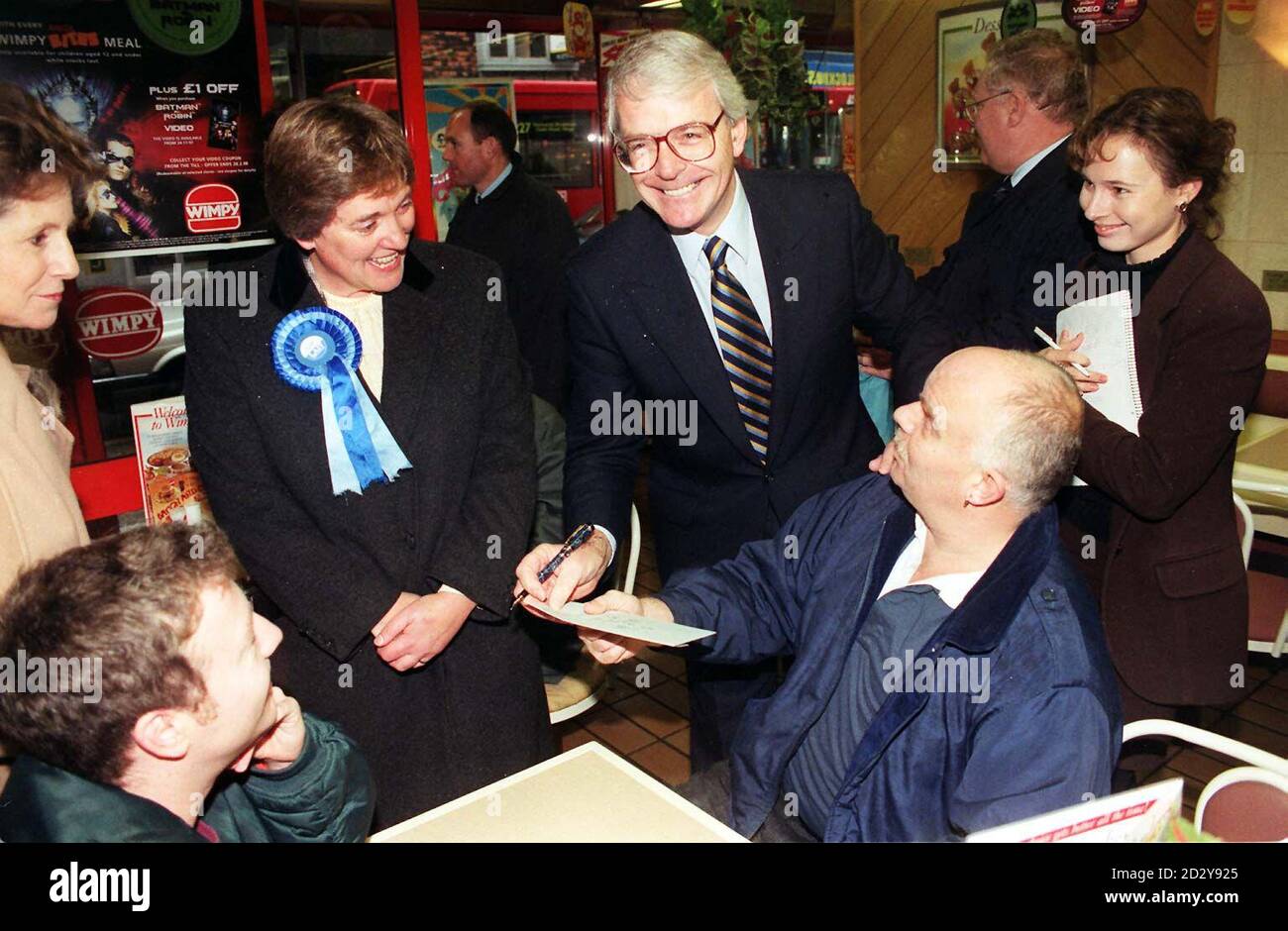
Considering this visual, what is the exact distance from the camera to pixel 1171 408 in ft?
8.07

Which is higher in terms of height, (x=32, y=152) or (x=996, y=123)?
(x=996, y=123)

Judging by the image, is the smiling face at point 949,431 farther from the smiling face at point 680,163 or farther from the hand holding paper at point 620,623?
the smiling face at point 680,163

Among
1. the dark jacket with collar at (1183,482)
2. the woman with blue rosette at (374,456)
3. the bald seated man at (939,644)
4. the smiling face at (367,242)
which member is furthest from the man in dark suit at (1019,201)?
the smiling face at (367,242)

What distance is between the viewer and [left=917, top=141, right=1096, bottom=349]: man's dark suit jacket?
3146 mm

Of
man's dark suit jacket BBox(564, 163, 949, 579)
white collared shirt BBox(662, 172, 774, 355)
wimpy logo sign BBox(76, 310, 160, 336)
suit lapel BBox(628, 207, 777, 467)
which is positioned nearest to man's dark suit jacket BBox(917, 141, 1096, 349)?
man's dark suit jacket BBox(564, 163, 949, 579)

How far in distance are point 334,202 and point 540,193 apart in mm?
3432

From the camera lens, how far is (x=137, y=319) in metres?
3.35

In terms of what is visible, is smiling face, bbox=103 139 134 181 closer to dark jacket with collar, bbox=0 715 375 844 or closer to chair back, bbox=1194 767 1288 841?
dark jacket with collar, bbox=0 715 375 844

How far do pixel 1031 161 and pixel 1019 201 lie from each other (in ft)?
0.62

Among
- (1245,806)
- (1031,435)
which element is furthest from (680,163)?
(1245,806)

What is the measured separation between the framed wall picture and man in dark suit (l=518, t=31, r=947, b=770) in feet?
11.7

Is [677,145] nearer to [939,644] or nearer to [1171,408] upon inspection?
[939,644]
